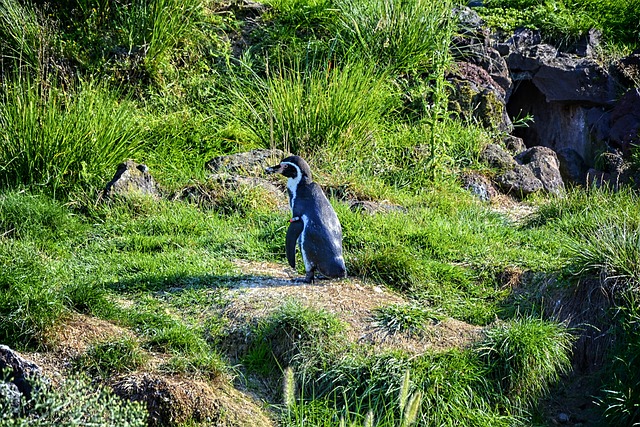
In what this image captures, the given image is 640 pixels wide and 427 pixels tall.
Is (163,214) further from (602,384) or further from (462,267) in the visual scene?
(602,384)

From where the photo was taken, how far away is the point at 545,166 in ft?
36.8

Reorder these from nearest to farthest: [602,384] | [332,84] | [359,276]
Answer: [602,384] → [359,276] → [332,84]

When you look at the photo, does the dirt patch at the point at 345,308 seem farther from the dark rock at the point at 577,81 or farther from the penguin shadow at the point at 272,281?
the dark rock at the point at 577,81

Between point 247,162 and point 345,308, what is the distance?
131 inches

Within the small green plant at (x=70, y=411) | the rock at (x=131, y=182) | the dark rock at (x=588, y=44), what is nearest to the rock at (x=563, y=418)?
the small green plant at (x=70, y=411)

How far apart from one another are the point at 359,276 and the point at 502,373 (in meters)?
1.57

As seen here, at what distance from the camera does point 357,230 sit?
8.40 m

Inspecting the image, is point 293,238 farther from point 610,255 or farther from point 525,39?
point 525,39

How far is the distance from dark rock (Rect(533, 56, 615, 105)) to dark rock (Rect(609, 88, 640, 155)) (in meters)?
0.40

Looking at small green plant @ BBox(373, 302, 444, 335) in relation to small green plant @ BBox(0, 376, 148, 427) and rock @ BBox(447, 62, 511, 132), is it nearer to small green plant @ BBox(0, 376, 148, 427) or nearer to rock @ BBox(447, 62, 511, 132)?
small green plant @ BBox(0, 376, 148, 427)

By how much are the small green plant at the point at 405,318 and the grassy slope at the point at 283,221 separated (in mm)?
23

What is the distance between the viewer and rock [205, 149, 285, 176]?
984 cm

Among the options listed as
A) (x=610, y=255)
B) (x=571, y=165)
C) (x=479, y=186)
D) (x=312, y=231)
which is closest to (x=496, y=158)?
(x=479, y=186)

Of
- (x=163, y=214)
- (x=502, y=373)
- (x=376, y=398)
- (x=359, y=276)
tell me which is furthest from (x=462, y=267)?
(x=163, y=214)
